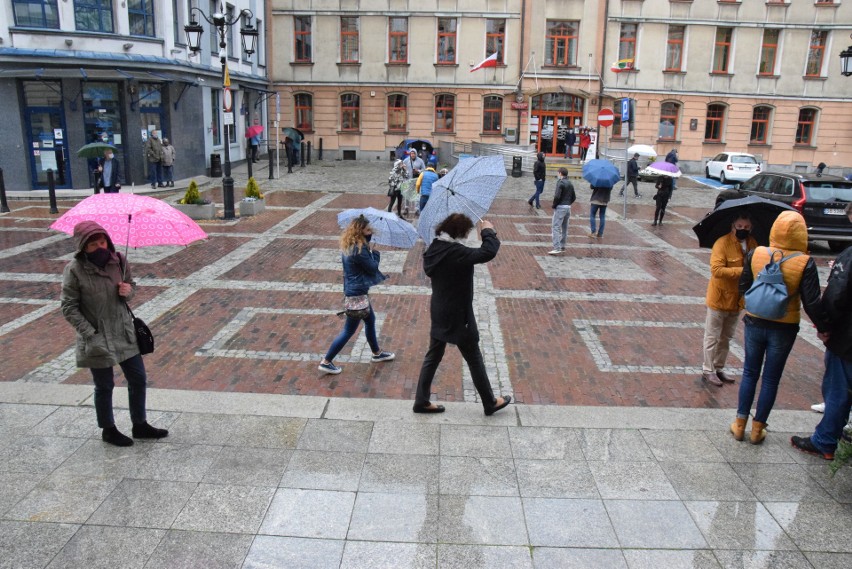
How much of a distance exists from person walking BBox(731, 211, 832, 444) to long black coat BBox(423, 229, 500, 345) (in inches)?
86.4

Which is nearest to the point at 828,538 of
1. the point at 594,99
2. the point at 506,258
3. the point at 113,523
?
the point at 113,523

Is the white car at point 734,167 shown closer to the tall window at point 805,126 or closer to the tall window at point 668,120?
the tall window at point 668,120

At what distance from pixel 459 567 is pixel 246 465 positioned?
1975mm

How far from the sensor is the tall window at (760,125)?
1361 inches

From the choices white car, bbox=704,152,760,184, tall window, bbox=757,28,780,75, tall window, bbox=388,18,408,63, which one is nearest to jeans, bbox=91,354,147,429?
white car, bbox=704,152,760,184

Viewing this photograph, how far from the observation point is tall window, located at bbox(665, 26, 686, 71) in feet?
111

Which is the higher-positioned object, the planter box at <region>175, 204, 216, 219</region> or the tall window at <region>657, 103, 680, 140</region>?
the tall window at <region>657, 103, 680, 140</region>

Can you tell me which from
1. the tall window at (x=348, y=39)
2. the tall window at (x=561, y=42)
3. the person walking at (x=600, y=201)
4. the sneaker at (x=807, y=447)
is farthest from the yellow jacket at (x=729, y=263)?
the tall window at (x=348, y=39)

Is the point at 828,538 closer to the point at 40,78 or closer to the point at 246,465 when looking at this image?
the point at 246,465

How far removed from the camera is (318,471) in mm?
5129

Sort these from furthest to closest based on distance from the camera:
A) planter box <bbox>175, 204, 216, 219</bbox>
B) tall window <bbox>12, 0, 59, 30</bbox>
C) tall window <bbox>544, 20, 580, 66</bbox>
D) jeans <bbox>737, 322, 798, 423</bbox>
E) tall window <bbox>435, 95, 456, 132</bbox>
→ tall window <bbox>435, 95, 456, 132</bbox>
tall window <bbox>544, 20, 580, 66</bbox>
tall window <bbox>12, 0, 59, 30</bbox>
planter box <bbox>175, 204, 216, 219</bbox>
jeans <bbox>737, 322, 798, 423</bbox>

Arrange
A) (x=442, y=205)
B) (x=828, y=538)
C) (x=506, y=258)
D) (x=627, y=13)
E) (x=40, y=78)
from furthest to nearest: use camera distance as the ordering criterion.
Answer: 1. (x=627, y=13)
2. (x=40, y=78)
3. (x=506, y=258)
4. (x=442, y=205)
5. (x=828, y=538)

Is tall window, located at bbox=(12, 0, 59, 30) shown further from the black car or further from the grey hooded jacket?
the black car

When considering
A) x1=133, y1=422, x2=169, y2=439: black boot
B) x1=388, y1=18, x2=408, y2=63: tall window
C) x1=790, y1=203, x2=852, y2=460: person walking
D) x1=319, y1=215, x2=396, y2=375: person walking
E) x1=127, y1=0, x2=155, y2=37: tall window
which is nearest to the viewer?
x1=790, y1=203, x2=852, y2=460: person walking
